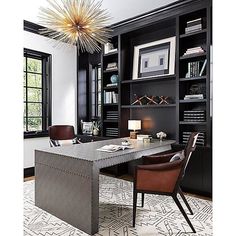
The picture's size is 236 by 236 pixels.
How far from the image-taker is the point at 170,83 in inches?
163

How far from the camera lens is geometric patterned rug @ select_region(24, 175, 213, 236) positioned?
7.55ft

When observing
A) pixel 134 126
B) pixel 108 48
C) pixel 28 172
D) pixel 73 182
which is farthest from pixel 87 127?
pixel 73 182

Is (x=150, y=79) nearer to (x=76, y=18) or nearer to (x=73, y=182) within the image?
(x=76, y=18)

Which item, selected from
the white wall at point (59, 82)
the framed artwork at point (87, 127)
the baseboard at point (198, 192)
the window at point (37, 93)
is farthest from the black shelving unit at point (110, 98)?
the baseboard at point (198, 192)

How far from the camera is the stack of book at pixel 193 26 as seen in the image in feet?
11.6

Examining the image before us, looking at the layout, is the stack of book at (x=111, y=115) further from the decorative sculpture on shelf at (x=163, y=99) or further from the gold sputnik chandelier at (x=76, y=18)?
the gold sputnik chandelier at (x=76, y=18)

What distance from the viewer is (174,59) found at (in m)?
3.94

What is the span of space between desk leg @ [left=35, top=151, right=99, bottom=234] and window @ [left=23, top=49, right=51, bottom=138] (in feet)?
6.23

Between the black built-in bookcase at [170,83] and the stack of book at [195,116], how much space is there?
0.05 meters

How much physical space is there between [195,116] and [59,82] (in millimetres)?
2915

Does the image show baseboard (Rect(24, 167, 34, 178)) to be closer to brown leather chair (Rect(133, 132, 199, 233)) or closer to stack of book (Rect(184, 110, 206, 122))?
brown leather chair (Rect(133, 132, 199, 233))
